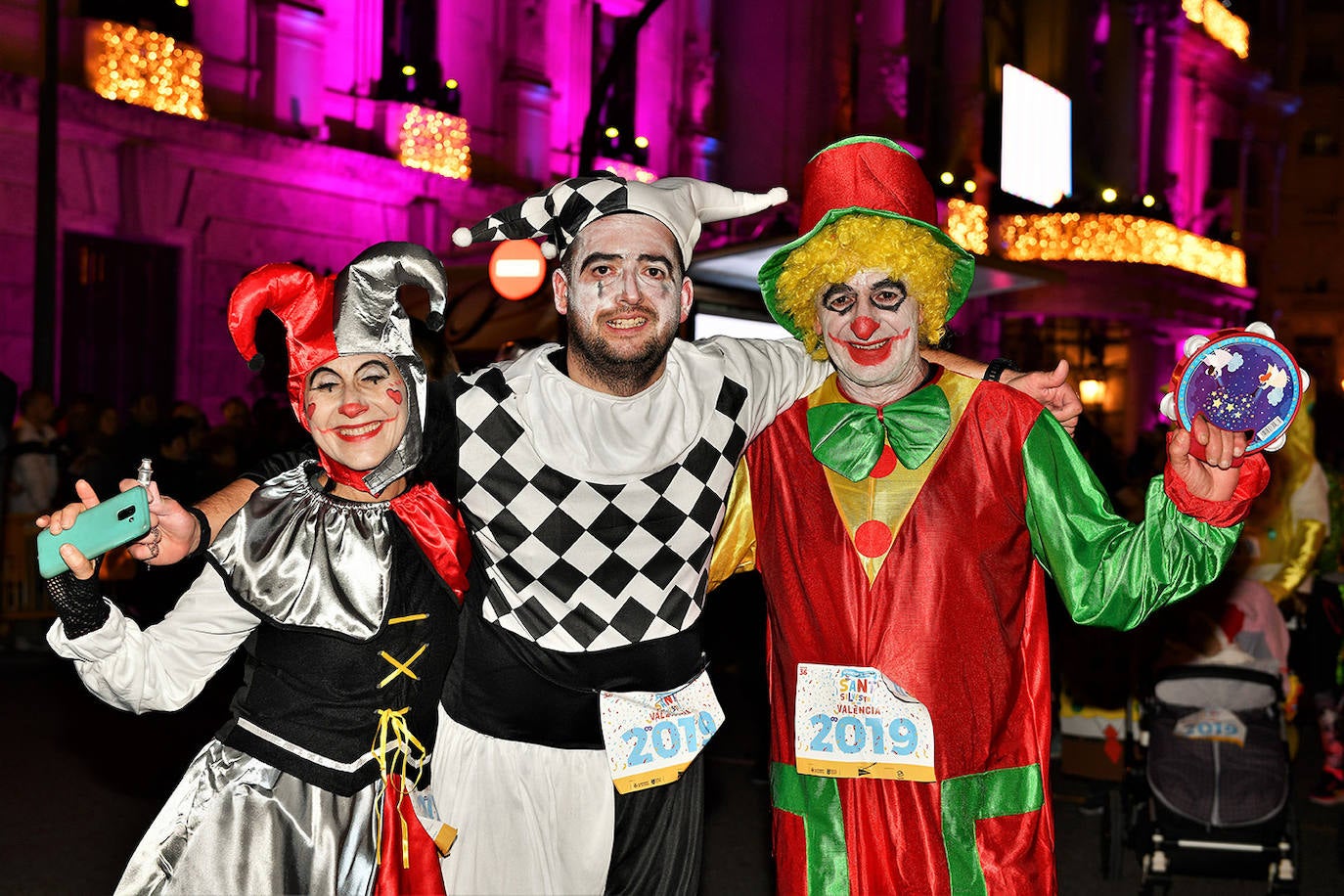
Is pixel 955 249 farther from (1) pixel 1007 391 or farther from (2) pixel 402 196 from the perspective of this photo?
(2) pixel 402 196

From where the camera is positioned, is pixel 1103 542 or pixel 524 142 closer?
pixel 1103 542

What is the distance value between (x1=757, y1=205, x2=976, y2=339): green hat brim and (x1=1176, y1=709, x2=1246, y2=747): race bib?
8.78ft

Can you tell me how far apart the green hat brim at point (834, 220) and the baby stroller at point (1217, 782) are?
264cm

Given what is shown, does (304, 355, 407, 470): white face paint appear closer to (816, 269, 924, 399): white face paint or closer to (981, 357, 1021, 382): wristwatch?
(816, 269, 924, 399): white face paint

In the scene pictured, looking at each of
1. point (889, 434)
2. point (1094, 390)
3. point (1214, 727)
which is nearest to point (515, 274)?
point (1214, 727)

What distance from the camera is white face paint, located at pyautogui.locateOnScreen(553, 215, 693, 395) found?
3234 mm

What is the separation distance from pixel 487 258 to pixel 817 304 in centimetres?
749

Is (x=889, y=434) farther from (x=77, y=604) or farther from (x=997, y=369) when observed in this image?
(x=77, y=604)

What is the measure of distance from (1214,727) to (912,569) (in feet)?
9.33

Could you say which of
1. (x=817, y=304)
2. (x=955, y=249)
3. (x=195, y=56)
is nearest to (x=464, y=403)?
(x=817, y=304)

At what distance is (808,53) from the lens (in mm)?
24281

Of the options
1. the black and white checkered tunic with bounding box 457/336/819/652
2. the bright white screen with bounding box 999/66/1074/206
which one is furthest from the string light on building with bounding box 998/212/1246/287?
the black and white checkered tunic with bounding box 457/336/819/652

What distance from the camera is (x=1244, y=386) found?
9.59 ft

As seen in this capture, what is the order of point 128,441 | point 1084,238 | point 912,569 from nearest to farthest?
point 912,569 → point 128,441 → point 1084,238
